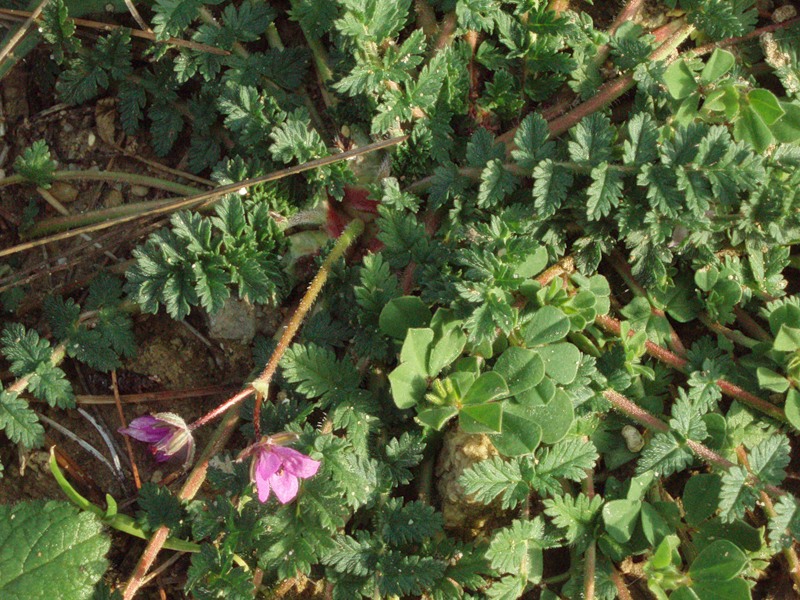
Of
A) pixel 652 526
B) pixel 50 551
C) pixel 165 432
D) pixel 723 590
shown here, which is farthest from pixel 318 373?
pixel 723 590

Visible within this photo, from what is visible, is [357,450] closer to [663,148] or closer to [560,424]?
[560,424]

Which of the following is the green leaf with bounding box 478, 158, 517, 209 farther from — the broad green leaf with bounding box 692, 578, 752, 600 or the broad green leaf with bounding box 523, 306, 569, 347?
the broad green leaf with bounding box 692, 578, 752, 600

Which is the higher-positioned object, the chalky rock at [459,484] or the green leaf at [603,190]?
the green leaf at [603,190]

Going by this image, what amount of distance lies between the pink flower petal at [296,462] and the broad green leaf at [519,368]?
72 centimetres

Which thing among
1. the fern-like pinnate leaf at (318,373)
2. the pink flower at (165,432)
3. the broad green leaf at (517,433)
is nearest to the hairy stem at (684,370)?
the broad green leaf at (517,433)

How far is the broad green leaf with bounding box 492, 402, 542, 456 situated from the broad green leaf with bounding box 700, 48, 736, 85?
4.60ft

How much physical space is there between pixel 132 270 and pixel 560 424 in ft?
5.18

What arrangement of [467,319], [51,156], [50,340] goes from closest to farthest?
[467,319]
[50,340]
[51,156]

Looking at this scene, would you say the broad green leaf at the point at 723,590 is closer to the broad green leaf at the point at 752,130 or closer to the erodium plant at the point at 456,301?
the erodium plant at the point at 456,301

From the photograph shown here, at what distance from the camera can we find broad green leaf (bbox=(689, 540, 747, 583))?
2652 millimetres

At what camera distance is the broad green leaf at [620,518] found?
2.81m

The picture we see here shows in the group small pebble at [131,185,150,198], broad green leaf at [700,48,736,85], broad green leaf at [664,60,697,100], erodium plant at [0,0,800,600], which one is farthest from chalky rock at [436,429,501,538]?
→ small pebble at [131,185,150,198]

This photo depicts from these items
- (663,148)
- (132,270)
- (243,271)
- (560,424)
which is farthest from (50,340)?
(663,148)

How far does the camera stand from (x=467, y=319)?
2.71 meters
